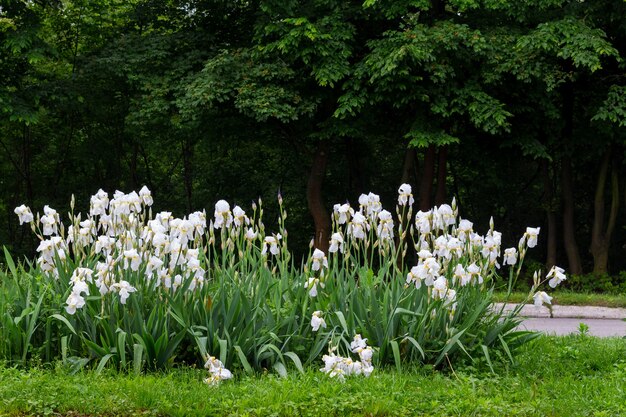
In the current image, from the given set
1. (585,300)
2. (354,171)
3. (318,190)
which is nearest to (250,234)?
(585,300)

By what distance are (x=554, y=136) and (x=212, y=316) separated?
12.1 metres

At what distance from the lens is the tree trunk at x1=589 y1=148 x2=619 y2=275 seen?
17.4 metres

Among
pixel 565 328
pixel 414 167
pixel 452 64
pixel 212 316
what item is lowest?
pixel 565 328

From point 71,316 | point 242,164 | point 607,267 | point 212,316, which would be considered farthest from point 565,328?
point 242,164

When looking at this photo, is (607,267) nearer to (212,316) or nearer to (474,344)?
(474,344)

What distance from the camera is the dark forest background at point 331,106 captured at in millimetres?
14734

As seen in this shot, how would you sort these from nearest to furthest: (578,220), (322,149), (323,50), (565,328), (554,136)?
1. (565,328)
2. (323,50)
3. (554,136)
4. (322,149)
5. (578,220)

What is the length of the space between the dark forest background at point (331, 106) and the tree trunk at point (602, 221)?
38mm

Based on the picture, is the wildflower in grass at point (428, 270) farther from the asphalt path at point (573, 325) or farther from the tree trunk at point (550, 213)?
the tree trunk at point (550, 213)

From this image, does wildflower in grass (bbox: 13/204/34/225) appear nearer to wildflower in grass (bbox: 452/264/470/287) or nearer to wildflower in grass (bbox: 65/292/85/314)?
wildflower in grass (bbox: 65/292/85/314)

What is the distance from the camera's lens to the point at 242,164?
69.5 feet

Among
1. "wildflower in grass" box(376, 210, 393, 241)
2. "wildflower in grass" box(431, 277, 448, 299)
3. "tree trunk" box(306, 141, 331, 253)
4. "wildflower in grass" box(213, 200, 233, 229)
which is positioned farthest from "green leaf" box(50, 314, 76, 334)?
"tree trunk" box(306, 141, 331, 253)

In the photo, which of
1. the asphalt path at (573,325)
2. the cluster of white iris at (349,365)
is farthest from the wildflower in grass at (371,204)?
the asphalt path at (573,325)

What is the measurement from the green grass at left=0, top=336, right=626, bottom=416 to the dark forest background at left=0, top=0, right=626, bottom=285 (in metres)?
8.96
